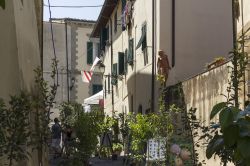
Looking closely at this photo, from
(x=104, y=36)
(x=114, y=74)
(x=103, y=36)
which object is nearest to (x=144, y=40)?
(x=114, y=74)

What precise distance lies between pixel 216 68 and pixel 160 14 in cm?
670

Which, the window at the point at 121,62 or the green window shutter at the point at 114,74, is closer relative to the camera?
the window at the point at 121,62

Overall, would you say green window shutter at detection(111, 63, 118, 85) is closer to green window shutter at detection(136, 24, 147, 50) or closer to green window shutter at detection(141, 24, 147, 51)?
green window shutter at detection(136, 24, 147, 50)

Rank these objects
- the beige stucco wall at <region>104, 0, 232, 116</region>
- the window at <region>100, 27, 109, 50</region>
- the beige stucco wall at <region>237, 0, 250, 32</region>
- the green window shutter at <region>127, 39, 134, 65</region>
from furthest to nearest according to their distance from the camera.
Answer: the window at <region>100, 27, 109, 50</region>
the green window shutter at <region>127, 39, 134, 65</region>
the beige stucco wall at <region>104, 0, 232, 116</region>
the beige stucco wall at <region>237, 0, 250, 32</region>

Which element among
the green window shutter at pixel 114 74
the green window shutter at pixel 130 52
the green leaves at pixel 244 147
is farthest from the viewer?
the green window shutter at pixel 114 74

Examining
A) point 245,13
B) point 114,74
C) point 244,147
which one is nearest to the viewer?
Result: point 244,147

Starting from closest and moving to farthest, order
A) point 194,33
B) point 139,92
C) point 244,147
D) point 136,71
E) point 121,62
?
point 244,147 → point 194,33 → point 139,92 → point 136,71 → point 121,62

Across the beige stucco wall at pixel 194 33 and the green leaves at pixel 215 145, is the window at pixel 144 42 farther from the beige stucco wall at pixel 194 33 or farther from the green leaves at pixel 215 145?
the green leaves at pixel 215 145

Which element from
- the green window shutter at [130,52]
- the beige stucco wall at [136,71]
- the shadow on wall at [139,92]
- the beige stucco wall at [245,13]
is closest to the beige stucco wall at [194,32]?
the beige stucco wall at [136,71]

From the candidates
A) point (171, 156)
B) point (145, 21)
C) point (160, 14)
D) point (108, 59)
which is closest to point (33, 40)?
point (171, 156)

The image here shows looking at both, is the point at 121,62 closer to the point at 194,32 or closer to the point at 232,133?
the point at 194,32

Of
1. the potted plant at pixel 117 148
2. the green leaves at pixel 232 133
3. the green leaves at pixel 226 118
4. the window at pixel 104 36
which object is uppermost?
the window at pixel 104 36

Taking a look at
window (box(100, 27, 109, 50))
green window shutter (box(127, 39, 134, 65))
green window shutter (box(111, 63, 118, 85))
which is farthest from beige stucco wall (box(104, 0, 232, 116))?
window (box(100, 27, 109, 50))

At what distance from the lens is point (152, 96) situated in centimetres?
2066
